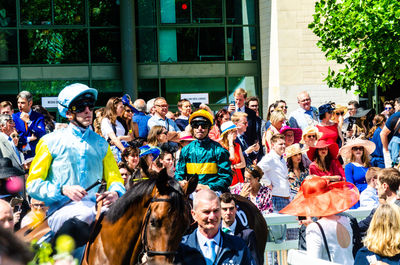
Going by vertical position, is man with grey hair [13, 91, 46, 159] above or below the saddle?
above

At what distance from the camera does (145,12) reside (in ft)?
72.6

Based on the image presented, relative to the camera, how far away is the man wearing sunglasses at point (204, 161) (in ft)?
23.5

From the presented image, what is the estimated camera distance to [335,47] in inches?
632

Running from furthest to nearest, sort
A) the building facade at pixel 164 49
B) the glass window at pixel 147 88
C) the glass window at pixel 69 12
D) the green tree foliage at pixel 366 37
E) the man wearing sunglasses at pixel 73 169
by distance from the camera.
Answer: the glass window at pixel 147 88 < the glass window at pixel 69 12 < the building facade at pixel 164 49 < the green tree foliage at pixel 366 37 < the man wearing sunglasses at pixel 73 169

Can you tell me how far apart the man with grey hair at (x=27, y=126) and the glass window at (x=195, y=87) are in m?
11.3

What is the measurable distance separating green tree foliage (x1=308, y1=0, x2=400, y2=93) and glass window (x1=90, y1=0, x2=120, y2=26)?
875 cm

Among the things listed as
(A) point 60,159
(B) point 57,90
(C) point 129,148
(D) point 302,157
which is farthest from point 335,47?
(A) point 60,159

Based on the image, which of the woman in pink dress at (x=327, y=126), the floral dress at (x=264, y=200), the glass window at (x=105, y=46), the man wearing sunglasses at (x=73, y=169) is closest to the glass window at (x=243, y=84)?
the glass window at (x=105, y=46)

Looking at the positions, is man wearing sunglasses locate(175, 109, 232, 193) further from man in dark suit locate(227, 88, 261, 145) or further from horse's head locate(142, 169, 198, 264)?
man in dark suit locate(227, 88, 261, 145)

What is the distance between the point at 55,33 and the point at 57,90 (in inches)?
80.4

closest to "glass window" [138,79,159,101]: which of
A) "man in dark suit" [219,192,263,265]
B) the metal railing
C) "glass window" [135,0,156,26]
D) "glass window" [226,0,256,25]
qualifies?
"glass window" [135,0,156,26]

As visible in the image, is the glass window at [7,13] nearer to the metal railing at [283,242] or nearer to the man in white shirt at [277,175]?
the man in white shirt at [277,175]

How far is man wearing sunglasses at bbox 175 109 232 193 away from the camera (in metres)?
7.15

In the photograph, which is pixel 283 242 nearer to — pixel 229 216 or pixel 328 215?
pixel 229 216
